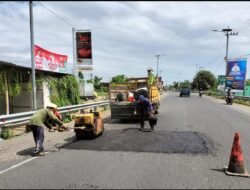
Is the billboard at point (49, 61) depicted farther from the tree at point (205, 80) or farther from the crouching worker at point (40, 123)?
the tree at point (205, 80)

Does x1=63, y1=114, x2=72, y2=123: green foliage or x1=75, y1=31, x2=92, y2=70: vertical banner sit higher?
x1=75, y1=31, x2=92, y2=70: vertical banner

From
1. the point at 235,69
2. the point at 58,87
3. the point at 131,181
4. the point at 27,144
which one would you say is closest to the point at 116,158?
the point at 131,181

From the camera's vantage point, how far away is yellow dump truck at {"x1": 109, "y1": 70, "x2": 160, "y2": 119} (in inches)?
651

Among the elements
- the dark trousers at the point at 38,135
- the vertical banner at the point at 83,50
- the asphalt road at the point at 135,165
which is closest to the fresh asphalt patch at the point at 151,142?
the asphalt road at the point at 135,165

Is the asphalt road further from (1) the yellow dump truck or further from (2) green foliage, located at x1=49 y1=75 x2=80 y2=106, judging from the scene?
(2) green foliage, located at x1=49 y1=75 x2=80 y2=106

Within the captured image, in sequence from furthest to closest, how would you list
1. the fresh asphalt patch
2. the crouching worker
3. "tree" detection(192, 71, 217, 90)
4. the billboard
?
"tree" detection(192, 71, 217, 90) → the billboard → the fresh asphalt patch → the crouching worker

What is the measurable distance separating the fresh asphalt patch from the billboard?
8.14 m

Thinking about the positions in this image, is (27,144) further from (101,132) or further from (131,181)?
(131,181)

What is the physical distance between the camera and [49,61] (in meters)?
20.3

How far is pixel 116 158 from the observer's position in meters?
8.28

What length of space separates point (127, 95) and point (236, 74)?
32.4 meters

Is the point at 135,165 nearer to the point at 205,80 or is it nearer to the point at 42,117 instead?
the point at 42,117

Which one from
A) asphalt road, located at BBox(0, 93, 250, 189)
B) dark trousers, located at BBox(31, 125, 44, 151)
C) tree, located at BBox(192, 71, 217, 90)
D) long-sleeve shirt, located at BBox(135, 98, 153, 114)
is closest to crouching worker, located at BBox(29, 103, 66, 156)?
dark trousers, located at BBox(31, 125, 44, 151)

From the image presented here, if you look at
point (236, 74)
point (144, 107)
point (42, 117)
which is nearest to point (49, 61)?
point (144, 107)
